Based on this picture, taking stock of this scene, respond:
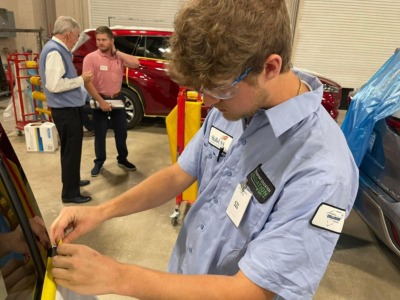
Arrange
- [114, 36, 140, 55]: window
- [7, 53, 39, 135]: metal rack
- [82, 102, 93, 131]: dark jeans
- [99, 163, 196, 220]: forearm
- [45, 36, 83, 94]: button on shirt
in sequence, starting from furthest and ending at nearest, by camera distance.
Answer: [114, 36, 140, 55]: window
[82, 102, 93, 131]: dark jeans
[7, 53, 39, 135]: metal rack
[45, 36, 83, 94]: button on shirt
[99, 163, 196, 220]: forearm

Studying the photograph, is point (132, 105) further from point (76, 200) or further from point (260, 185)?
point (260, 185)

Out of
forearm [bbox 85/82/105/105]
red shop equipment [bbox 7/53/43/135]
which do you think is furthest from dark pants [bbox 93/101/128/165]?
red shop equipment [bbox 7/53/43/135]

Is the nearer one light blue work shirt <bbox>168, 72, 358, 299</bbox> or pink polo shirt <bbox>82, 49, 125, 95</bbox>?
light blue work shirt <bbox>168, 72, 358, 299</bbox>

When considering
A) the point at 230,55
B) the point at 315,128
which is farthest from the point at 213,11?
the point at 315,128

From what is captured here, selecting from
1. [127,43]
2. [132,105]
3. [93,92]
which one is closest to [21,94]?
[132,105]

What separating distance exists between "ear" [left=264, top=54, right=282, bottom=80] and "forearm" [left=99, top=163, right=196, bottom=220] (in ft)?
1.91

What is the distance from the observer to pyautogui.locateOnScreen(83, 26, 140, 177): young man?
3.70 meters

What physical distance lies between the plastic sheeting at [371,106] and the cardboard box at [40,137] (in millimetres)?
3606

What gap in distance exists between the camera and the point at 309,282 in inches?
30.6

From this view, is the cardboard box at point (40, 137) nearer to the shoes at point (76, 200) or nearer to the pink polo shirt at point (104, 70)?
the pink polo shirt at point (104, 70)

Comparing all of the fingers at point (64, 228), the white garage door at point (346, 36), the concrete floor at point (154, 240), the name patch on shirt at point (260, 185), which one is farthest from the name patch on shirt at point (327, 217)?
the white garage door at point (346, 36)

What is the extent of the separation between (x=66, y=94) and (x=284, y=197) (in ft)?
8.88

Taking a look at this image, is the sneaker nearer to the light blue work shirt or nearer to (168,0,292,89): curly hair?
the light blue work shirt

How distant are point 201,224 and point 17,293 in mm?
536
